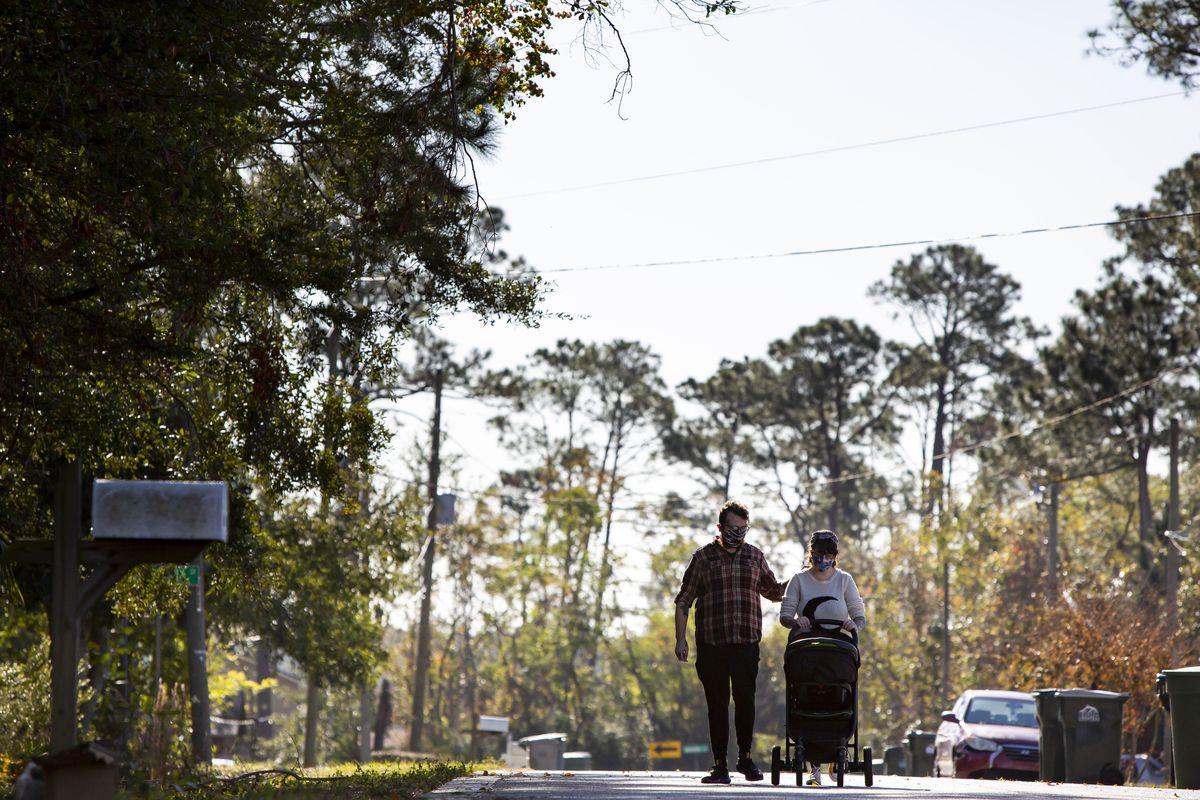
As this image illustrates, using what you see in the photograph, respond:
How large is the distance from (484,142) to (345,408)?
487 centimetres

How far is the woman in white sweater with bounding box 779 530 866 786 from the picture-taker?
12.2 metres

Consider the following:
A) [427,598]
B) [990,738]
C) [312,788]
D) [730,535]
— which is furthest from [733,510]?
[427,598]

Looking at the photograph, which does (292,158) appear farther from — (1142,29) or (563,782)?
(1142,29)

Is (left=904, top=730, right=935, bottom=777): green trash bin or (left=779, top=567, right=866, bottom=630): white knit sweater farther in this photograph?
(left=904, top=730, right=935, bottom=777): green trash bin

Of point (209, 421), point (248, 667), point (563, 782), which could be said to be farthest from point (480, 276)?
point (248, 667)

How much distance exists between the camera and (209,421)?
61.1ft

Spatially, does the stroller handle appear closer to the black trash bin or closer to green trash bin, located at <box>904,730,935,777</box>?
green trash bin, located at <box>904,730,935,777</box>

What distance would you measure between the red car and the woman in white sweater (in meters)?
12.7

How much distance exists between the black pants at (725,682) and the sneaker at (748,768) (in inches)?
2.9

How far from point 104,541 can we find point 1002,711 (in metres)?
18.4

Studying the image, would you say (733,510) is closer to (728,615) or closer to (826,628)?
(728,615)

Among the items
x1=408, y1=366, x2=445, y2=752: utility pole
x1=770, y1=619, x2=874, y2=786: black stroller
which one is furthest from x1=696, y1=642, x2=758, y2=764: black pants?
x1=408, y1=366, x2=445, y2=752: utility pole

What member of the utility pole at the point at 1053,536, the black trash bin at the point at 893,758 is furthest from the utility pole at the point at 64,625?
the utility pole at the point at 1053,536

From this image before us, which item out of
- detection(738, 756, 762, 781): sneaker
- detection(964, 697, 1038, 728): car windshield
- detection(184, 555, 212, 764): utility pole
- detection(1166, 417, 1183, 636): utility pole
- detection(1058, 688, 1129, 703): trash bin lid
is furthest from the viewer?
detection(1166, 417, 1183, 636): utility pole
